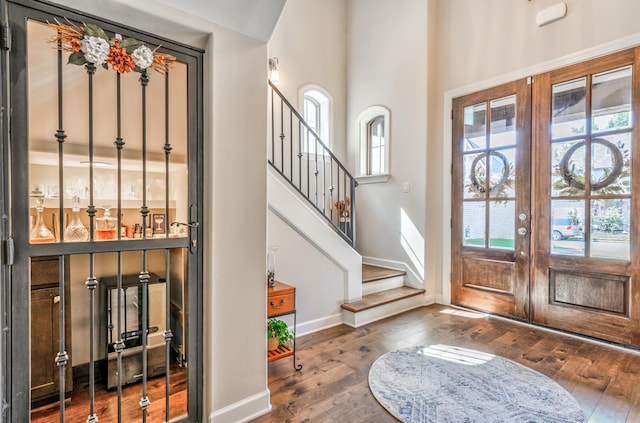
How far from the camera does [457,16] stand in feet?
12.9

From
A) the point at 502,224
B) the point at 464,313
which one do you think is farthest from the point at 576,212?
the point at 464,313

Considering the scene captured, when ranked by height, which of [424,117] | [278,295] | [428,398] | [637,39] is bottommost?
[428,398]

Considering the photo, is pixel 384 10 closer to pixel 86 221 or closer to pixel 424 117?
pixel 424 117

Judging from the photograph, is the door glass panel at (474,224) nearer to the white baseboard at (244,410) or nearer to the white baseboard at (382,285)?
the white baseboard at (382,285)

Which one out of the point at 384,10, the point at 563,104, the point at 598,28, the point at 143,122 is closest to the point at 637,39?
the point at 598,28

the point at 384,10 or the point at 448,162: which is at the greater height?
the point at 384,10

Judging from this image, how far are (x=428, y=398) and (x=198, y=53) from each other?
2.47m

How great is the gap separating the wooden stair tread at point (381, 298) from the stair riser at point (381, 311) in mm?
42

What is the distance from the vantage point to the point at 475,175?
378 centimetres

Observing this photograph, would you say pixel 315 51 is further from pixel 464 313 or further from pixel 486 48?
pixel 464 313

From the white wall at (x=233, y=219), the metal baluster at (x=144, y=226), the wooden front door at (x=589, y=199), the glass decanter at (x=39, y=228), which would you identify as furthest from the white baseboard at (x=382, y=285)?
the glass decanter at (x=39, y=228)

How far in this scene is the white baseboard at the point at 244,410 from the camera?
179 centimetres

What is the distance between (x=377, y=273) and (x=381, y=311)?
0.66 m

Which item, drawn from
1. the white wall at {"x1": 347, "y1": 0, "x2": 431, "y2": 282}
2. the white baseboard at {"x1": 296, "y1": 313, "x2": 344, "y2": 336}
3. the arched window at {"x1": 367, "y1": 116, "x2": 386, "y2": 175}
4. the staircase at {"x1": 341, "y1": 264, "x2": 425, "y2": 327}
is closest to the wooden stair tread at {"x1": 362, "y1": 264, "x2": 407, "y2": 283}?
the staircase at {"x1": 341, "y1": 264, "x2": 425, "y2": 327}
